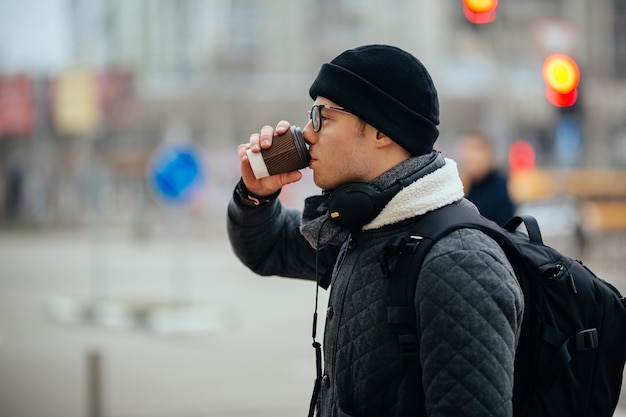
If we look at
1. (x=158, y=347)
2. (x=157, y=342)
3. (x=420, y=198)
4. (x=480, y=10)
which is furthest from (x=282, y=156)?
(x=157, y=342)

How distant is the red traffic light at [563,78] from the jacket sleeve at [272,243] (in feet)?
26.5

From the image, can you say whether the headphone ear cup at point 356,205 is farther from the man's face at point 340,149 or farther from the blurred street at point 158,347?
the blurred street at point 158,347

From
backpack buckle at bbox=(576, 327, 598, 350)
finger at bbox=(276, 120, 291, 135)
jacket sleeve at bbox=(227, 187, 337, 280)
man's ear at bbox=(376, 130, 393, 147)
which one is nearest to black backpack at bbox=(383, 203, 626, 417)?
backpack buckle at bbox=(576, 327, 598, 350)

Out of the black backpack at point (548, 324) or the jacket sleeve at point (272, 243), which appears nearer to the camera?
the black backpack at point (548, 324)

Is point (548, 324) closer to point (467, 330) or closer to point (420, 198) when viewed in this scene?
point (467, 330)

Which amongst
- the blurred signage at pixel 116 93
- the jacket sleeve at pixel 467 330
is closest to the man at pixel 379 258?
the jacket sleeve at pixel 467 330

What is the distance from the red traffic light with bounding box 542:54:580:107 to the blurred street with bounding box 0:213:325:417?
4063mm

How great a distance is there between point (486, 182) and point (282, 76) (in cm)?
4641

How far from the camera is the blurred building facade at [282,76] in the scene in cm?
4534

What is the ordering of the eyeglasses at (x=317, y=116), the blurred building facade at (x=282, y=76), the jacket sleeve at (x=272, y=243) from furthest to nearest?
the blurred building facade at (x=282, y=76), the jacket sleeve at (x=272, y=243), the eyeglasses at (x=317, y=116)

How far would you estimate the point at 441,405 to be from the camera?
184cm

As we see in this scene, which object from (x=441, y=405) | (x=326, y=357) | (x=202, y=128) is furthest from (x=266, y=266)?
(x=202, y=128)

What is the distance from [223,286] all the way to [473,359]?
54.7ft

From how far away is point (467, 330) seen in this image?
1848 mm
